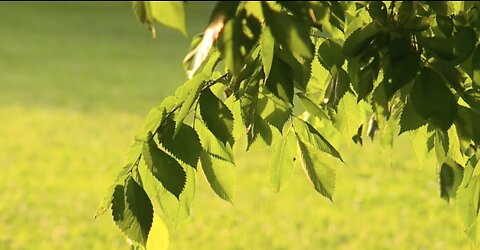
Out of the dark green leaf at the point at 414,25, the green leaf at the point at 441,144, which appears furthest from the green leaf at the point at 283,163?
the dark green leaf at the point at 414,25

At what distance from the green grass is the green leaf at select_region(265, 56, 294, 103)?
1.02 meters

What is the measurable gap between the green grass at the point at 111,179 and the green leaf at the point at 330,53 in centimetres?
77

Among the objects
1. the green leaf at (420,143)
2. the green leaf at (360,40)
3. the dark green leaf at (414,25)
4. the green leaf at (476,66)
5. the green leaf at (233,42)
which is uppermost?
the green leaf at (233,42)

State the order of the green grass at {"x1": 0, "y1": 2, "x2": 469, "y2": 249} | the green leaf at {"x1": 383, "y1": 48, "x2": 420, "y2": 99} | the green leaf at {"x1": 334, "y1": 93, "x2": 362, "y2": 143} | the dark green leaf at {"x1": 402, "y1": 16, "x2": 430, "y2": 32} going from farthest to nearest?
the green grass at {"x1": 0, "y1": 2, "x2": 469, "y2": 249} < the green leaf at {"x1": 334, "y1": 93, "x2": 362, "y2": 143} < the dark green leaf at {"x1": 402, "y1": 16, "x2": 430, "y2": 32} < the green leaf at {"x1": 383, "y1": 48, "x2": 420, "y2": 99}

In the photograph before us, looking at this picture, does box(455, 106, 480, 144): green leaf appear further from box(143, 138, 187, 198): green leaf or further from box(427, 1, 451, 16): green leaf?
box(143, 138, 187, 198): green leaf

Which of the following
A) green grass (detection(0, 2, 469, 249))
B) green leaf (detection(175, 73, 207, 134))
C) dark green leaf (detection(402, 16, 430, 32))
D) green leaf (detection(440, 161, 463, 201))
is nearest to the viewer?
dark green leaf (detection(402, 16, 430, 32))

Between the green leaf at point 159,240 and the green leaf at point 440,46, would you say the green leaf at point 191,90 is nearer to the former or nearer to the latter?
the green leaf at point 159,240

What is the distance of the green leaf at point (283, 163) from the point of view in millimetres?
1877

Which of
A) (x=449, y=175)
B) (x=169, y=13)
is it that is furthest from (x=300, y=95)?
(x=169, y=13)

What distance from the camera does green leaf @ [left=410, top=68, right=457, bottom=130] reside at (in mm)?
1427

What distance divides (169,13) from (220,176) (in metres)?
0.60

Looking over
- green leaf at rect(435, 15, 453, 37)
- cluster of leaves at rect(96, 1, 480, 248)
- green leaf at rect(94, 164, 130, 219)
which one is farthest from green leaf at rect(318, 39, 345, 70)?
green leaf at rect(94, 164, 130, 219)

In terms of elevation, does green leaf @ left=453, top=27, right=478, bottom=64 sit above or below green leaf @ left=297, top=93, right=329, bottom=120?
above

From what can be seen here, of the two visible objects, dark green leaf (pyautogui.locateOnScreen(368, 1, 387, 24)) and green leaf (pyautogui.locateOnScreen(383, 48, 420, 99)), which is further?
dark green leaf (pyautogui.locateOnScreen(368, 1, 387, 24))
